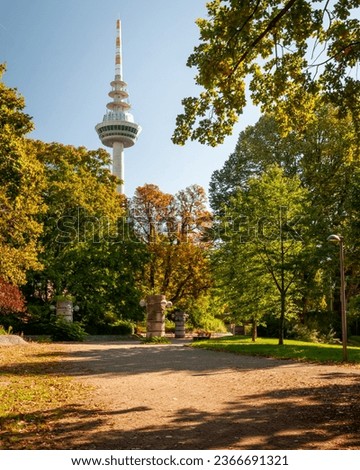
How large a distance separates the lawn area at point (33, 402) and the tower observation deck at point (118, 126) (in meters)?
Answer: 82.3

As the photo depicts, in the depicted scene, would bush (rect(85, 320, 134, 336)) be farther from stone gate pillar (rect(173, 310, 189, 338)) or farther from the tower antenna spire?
the tower antenna spire

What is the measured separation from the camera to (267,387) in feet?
34.7

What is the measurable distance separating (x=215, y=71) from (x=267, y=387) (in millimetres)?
6818

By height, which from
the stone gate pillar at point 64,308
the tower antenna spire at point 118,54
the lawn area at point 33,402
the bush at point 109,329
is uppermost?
the tower antenna spire at point 118,54

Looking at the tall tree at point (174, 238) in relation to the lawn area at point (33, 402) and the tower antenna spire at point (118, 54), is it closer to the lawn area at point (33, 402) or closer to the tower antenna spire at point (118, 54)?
the lawn area at point (33, 402)

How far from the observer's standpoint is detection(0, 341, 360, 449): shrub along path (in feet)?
20.1

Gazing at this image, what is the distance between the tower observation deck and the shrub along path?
275 feet

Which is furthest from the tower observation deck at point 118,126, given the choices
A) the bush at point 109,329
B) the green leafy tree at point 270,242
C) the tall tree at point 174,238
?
the green leafy tree at point 270,242

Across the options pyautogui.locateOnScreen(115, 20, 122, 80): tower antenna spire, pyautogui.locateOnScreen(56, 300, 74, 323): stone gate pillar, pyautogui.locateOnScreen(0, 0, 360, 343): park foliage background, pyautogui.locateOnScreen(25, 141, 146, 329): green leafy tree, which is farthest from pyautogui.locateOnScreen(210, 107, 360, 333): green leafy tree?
pyautogui.locateOnScreen(115, 20, 122, 80): tower antenna spire

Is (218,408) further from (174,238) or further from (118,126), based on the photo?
(118,126)

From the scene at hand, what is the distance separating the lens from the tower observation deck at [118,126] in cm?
9625

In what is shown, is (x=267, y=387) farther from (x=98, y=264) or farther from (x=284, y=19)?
(x=98, y=264)
